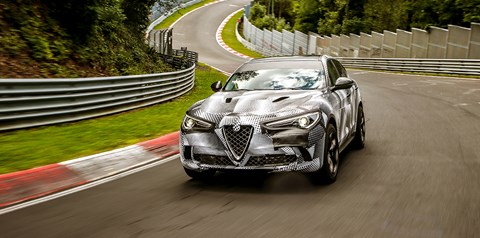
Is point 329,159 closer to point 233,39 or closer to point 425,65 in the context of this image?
point 425,65

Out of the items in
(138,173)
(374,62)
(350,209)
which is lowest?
(374,62)

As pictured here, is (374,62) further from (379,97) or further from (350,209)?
(350,209)

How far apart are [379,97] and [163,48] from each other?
2014 cm

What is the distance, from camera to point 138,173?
7129 millimetres

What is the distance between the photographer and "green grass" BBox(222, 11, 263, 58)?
63831mm

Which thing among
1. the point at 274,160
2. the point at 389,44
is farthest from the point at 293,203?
the point at 389,44

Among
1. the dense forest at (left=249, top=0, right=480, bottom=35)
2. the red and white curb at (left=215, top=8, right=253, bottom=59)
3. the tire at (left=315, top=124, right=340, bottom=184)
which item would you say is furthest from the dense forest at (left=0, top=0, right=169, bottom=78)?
the red and white curb at (left=215, top=8, right=253, bottom=59)

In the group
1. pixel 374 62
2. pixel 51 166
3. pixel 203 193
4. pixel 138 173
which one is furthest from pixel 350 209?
pixel 374 62

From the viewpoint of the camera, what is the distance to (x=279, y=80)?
7.09 meters

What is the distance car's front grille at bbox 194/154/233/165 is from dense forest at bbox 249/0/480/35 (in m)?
34.6

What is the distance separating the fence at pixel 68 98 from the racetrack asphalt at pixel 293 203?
4257 millimetres

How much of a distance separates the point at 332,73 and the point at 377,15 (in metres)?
46.4

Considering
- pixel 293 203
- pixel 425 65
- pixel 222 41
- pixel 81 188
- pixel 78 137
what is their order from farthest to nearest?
pixel 222 41, pixel 425 65, pixel 78 137, pixel 81 188, pixel 293 203

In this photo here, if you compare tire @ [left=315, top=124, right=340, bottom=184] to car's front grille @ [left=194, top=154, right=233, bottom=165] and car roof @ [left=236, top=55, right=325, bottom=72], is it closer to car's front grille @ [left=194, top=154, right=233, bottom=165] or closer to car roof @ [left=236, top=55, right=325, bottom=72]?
car's front grille @ [left=194, top=154, right=233, bottom=165]
